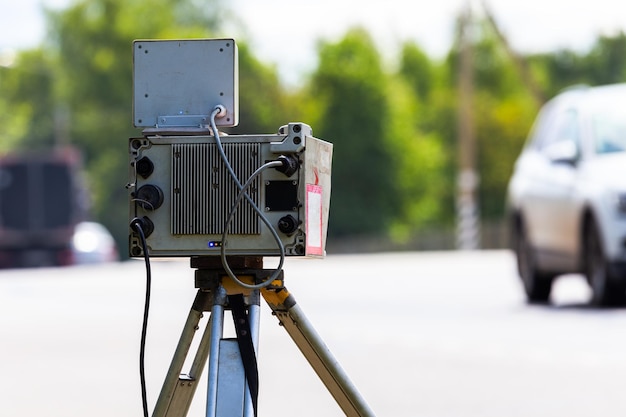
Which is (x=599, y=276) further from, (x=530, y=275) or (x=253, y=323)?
(x=253, y=323)

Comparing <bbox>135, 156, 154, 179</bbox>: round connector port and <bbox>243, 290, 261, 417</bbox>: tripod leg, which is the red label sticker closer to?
<bbox>243, 290, 261, 417</bbox>: tripod leg

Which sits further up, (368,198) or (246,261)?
(246,261)

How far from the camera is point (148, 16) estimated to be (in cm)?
9625

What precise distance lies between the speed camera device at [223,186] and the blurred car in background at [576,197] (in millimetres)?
9515

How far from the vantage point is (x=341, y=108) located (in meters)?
85.8

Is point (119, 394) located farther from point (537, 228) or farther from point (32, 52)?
point (32, 52)

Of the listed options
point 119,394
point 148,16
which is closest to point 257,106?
point 148,16

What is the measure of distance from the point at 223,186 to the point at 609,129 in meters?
11.0

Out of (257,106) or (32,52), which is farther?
(32,52)

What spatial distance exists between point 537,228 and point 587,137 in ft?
4.32

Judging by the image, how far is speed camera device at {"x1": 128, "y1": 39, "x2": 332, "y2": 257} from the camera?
16.9ft

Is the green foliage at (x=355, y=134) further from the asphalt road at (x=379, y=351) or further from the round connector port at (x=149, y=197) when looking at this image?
the round connector port at (x=149, y=197)

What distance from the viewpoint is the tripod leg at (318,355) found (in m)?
5.33

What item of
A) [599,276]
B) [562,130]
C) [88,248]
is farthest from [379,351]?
[88,248]
